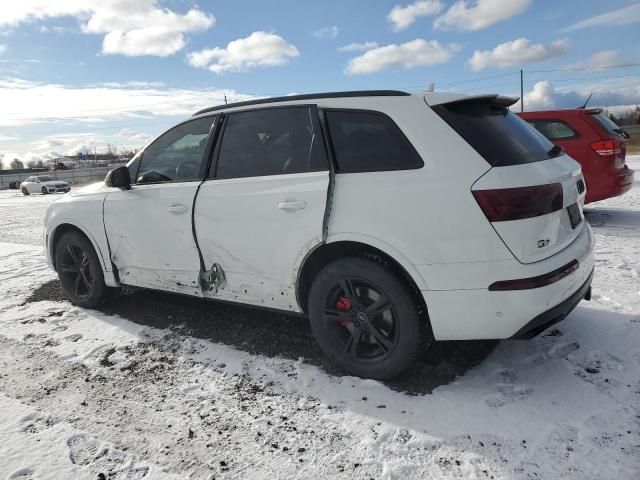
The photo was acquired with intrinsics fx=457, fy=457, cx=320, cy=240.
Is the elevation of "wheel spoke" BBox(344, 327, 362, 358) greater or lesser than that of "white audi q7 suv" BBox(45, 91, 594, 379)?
lesser

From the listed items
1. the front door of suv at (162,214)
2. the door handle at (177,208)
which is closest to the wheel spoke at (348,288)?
the front door of suv at (162,214)

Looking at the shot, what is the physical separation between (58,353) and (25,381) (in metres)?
0.43

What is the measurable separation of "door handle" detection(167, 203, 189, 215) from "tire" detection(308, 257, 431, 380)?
1.27m

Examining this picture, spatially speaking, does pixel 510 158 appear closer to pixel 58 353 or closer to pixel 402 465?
pixel 402 465

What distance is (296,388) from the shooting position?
293 cm

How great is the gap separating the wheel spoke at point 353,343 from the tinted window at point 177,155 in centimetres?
175

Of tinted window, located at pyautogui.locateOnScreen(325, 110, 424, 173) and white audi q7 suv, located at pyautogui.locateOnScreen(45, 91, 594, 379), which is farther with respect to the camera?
tinted window, located at pyautogui.locateOnScreen(325, 110, 424, 173)

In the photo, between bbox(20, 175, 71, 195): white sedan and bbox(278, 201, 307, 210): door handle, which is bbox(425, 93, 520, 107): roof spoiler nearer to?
bbox(278, 201, 307, 210): door handle

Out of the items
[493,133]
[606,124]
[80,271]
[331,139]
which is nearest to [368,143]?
[331,139]

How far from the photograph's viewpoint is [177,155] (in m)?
3.88

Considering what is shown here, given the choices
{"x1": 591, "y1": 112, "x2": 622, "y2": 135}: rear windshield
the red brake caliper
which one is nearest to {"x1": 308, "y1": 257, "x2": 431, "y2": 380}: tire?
the red brake caliper

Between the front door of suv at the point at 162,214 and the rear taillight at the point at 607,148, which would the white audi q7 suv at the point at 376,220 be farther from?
the rear taillight at the point at 607,148

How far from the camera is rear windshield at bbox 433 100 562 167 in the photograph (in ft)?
8.50

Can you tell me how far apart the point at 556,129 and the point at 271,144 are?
226 inches
